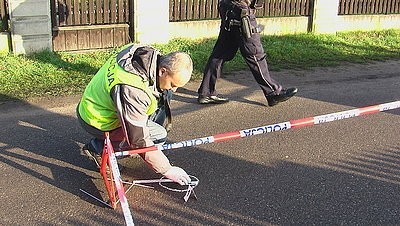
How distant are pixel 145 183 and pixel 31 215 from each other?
0.86m

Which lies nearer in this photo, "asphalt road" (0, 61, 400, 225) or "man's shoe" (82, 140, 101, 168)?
"asphalt road" (0, 61, 400, 225)

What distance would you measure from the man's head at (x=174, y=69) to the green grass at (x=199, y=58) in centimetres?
289

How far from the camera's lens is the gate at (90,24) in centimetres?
761

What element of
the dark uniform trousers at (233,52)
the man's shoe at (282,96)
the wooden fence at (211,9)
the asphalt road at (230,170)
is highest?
the wooden fence at (211,9)

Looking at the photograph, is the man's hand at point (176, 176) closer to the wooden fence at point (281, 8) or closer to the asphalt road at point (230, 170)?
the asphalt road at point (230, 170)

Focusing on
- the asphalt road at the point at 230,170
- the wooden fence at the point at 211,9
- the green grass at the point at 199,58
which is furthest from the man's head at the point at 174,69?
the wooden fence at the point at 211,9

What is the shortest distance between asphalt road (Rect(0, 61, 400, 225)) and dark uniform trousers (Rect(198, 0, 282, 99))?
28 cm

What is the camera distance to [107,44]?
805cm

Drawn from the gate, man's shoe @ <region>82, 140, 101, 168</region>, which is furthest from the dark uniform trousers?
the gate

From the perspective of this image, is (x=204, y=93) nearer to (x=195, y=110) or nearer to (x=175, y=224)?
(x=195, y=110)

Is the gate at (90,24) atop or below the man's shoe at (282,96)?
atop

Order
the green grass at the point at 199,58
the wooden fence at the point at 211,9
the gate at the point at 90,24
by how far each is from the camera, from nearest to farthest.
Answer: the green grass at the point at 199,58
the gate at the point at 90,24
the wooden fence at the point at 211,9

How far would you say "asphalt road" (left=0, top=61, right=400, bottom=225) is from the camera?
346cm

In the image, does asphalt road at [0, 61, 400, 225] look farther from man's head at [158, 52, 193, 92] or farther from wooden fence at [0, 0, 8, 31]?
wooden fence at [0, 0, 8, 31]
